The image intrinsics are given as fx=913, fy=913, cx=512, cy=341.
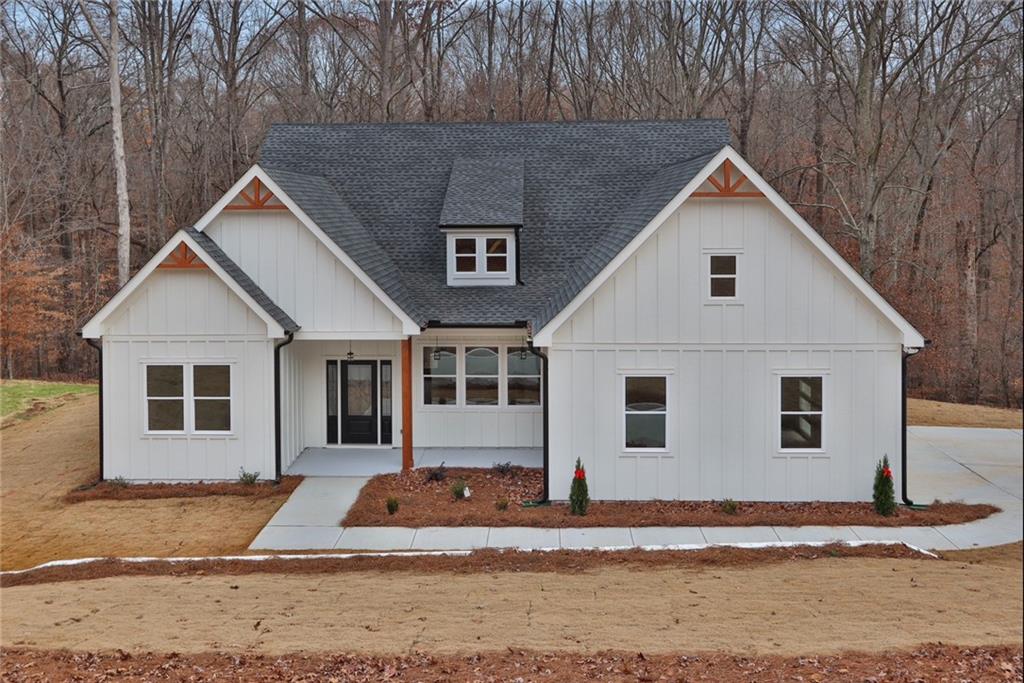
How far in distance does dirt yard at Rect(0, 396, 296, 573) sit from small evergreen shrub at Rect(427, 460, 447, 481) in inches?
102

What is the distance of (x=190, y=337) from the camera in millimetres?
16453

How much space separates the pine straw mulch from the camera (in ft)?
39.9

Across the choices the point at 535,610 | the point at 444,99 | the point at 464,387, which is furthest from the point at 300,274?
the point at 444,99

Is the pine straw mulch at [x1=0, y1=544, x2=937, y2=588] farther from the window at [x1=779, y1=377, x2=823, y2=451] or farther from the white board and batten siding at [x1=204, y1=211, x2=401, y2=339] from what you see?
the white board and batten siding at [x1=204, y1=211, x2=401, y2=339]

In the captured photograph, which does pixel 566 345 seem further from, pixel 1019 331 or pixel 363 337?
pixel 1019 331

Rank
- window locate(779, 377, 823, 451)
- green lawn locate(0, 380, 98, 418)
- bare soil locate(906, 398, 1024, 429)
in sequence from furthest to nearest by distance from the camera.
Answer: green lawn locate(0, 380, 98, 418)
bare soil locate(906, 398, 1024, 429)
window locate(779, 377, 823, 451)

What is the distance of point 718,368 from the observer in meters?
15.2

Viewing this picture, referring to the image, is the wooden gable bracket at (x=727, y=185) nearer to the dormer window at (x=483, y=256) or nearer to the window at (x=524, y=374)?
the dormer window at (x=483, y=256)

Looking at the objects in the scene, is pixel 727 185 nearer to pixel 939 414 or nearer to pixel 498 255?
pixel 498 255

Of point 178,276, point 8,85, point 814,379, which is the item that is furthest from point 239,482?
point 8,85

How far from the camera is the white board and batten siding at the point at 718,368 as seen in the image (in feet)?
49.3

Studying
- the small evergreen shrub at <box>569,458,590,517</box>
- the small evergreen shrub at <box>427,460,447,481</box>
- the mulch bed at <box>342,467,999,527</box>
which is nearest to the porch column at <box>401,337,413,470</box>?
the small evergreen shrub at <box>427,460,447,481</box>

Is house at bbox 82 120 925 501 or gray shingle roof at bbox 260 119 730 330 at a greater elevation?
gray shingle roof at bbox 260 119 730 330

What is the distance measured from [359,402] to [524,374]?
3482mm
